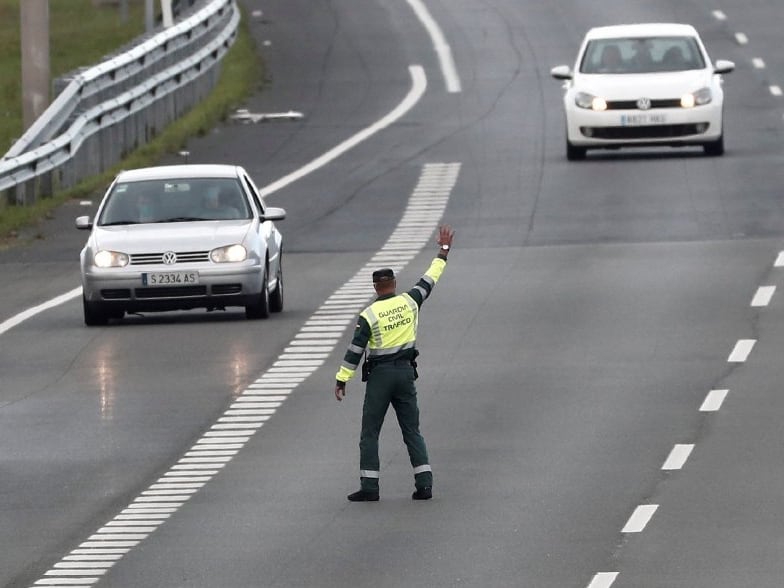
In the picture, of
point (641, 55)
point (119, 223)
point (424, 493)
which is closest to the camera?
point (424, 493)

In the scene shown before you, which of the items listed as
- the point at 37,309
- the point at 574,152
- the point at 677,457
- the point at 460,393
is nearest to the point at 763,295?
the point at 460,393

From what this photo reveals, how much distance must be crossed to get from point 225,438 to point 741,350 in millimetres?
5011

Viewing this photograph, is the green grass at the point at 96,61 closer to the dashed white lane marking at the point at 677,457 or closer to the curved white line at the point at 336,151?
the curved white line at the point at 336,151

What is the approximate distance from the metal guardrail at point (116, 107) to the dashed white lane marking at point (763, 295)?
1174cm

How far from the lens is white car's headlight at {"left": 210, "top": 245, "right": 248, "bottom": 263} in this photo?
24.5 meters

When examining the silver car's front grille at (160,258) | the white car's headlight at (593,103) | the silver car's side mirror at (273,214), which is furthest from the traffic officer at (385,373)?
the white car's headlight at (593,103)

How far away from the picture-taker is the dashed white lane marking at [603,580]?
1286 centimetres

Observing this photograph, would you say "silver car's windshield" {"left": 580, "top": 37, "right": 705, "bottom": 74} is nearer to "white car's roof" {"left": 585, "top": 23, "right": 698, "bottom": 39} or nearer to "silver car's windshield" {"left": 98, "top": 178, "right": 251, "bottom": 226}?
"white car's roof" {"left": 585, "top": 23, "right": 698, "bottom": 39}

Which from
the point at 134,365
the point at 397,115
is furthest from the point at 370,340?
the point at 397,115

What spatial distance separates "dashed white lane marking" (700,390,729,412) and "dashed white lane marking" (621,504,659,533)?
11.8 ft

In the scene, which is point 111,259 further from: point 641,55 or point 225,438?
point 641,55

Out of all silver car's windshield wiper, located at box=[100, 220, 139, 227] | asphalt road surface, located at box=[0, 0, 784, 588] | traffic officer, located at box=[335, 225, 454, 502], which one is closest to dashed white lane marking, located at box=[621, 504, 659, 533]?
asphalt road surface, located at box=[0, 0, 784, 588]

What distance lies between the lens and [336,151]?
1547 inches

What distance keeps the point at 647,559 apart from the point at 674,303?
433 inches
